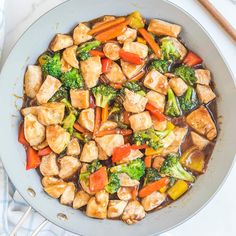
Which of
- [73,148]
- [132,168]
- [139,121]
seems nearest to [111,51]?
[139,121]

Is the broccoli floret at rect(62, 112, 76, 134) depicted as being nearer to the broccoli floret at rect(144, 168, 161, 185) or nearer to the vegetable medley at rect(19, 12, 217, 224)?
the vegetable medley at rect(19, 12, 217, 224)

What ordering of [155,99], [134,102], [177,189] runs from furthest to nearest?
[177,189] → [155,99] → [134,102]

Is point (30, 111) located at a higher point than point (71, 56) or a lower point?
Result: lower

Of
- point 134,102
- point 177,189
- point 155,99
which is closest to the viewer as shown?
point 134,102

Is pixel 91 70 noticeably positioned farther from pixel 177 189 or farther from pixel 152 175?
pixel 177 189

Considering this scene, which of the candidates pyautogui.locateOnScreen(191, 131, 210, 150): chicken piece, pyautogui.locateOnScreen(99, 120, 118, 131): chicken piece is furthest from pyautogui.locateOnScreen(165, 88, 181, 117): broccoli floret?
pyautogui.locateOnScreen(99, 120, 118, 131): chicken piece

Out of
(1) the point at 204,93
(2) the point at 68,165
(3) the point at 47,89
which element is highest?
(3) the point at 47,89
